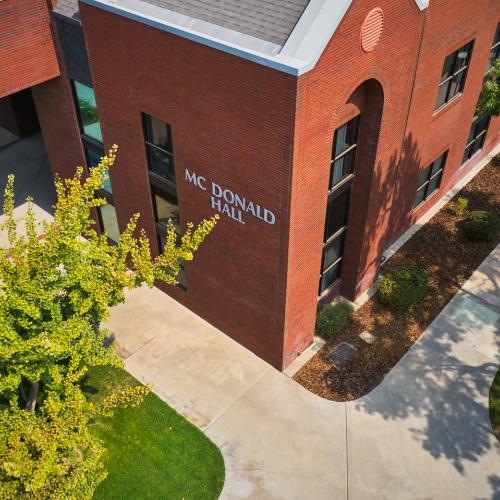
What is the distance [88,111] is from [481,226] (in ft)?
48.5

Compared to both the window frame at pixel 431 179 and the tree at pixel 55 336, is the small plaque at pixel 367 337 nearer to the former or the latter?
the window frame at pixel 431 179

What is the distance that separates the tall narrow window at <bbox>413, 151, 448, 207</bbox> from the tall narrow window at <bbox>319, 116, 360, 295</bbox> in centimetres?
560

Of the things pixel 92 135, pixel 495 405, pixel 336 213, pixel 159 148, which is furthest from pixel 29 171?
pixel 495 405

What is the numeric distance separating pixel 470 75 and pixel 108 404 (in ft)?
55.8

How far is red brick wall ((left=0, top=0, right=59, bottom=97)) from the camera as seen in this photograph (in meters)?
15.2

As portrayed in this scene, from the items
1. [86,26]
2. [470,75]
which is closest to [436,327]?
[470,75]

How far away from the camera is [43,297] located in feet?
34.4

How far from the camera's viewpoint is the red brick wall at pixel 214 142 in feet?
39.8

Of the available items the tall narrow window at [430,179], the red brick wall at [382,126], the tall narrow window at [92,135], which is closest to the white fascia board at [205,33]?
the red brick wall at [382,126]

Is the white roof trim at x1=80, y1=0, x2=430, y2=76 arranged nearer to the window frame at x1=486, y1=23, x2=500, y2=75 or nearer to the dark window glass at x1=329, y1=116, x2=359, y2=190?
the dark window glass at x1=329, y1=116, x2=359, y2=190

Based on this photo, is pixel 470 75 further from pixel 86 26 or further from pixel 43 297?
pixel 43 297

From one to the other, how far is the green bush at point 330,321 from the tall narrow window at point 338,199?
29.8 inches

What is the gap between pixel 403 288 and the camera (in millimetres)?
18172

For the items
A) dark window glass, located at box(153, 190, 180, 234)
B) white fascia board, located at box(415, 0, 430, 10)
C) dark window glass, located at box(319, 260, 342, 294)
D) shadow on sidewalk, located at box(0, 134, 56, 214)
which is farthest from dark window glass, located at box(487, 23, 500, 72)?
shadow on sidewalk, located at box(0, 134, 56, 214)
